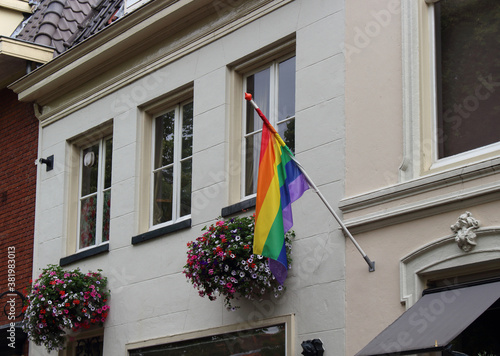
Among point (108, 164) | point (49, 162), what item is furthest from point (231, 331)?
point (49, 162)

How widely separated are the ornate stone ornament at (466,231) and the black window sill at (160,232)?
418 cm

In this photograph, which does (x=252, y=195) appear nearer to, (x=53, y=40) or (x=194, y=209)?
(x=194, y=209)

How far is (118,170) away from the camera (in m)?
13.5

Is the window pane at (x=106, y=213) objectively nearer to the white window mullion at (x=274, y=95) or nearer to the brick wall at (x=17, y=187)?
the brick wall at (x=17, y=187)

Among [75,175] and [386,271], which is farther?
[75,175]

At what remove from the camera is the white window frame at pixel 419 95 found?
30.4ft

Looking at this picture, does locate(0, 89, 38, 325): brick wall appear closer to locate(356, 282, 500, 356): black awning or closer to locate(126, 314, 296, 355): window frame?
locate(126, 314, 296, 355): window frame

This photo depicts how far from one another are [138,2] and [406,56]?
230 inches

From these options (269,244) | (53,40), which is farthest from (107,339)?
(53,40)

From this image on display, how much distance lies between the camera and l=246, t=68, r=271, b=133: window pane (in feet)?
38.5

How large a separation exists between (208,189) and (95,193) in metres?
2.88

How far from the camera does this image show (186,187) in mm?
12555

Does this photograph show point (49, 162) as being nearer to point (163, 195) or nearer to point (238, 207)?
point (163, 195)

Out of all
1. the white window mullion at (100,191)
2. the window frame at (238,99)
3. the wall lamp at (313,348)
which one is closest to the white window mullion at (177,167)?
the window frame at (238,99)
